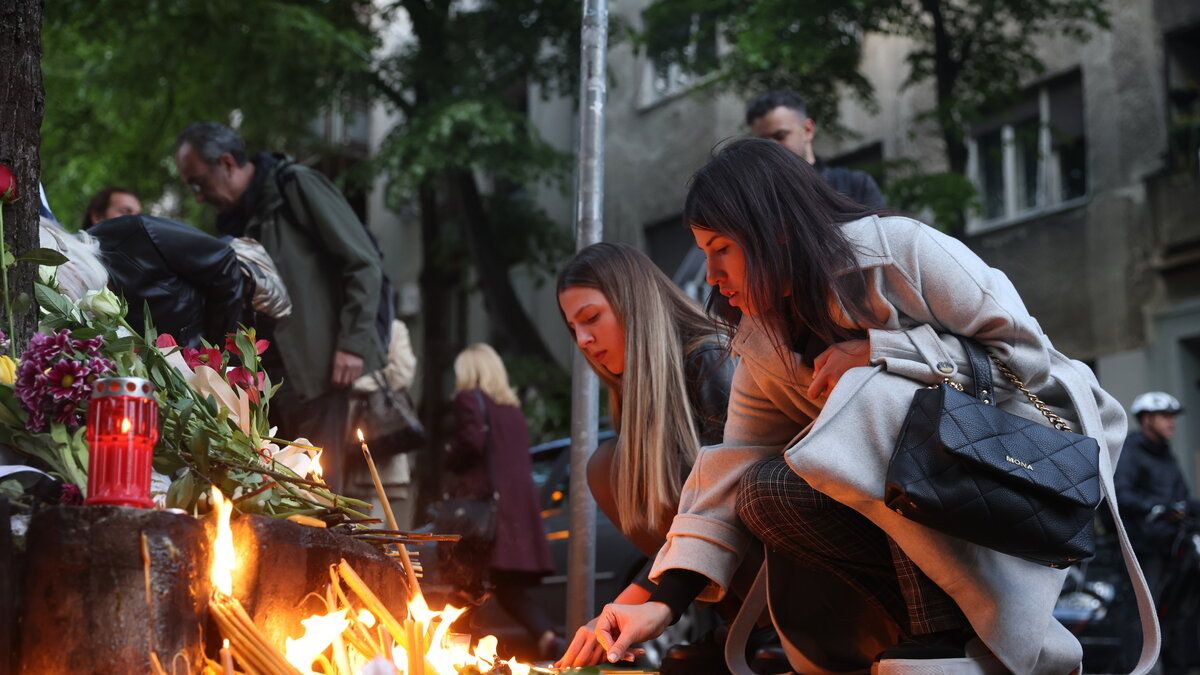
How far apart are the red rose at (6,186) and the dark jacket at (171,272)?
3.51ft

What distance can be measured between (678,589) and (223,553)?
1.19m

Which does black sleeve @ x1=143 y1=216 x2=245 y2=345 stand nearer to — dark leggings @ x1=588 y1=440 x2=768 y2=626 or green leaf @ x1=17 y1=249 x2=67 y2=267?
dark leggings @ x1=588 y1=440 x2=768 y2=626

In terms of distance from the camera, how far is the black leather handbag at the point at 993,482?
8.92 feet

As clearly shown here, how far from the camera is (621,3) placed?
750 inches

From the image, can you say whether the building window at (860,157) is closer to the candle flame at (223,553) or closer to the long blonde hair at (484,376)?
the long blonde hair at (484,376)

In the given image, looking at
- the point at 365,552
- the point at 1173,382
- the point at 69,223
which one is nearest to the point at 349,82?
the point at 69,223

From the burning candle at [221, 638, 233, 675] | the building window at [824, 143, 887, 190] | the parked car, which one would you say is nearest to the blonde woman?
the burning candle at [221, 638, 233, 675]

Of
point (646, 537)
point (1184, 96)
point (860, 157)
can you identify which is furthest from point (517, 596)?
point (860, 157)

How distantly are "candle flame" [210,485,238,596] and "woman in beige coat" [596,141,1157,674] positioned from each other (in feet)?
2.95

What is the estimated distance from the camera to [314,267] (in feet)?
18.2

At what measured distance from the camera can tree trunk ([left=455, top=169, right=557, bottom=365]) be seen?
16547mm

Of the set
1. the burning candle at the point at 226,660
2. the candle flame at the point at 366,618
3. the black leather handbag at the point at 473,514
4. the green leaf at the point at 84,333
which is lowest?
the black leather handbag at the point at 473,514

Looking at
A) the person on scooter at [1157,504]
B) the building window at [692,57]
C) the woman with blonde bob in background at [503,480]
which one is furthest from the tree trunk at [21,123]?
the building window at [692,57]

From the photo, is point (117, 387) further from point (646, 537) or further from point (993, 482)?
point (646, 537)
